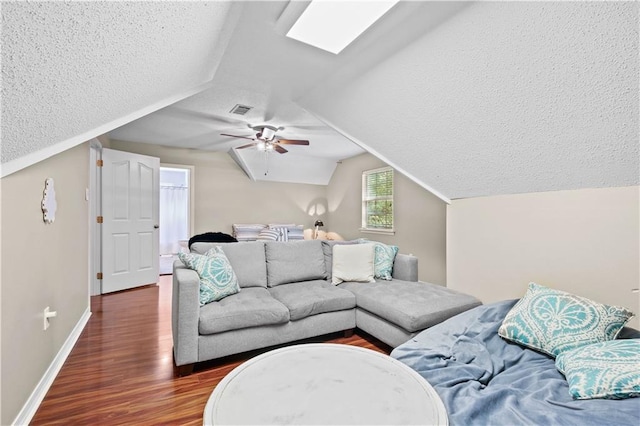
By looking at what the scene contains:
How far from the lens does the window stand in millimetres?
5215

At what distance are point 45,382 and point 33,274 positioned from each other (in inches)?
28.9

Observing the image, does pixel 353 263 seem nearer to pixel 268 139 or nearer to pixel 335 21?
pixel 335 21

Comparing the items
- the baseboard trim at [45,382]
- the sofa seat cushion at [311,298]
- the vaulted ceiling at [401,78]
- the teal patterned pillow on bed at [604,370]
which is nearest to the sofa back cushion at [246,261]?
the sofa seat cushion at [311,298]

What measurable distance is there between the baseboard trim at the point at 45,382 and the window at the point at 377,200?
4.34 meters

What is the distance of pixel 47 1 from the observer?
2.81 feet

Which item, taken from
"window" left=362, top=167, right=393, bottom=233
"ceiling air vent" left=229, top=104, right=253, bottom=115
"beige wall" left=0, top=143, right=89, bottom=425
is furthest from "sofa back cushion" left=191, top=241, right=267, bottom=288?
"window" left=362, top=167, right=393, bottom=233

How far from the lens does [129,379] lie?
1.99m

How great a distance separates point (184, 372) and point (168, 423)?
0.48 m

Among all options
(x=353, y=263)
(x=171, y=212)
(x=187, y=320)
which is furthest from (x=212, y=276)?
(x=171, y=212)

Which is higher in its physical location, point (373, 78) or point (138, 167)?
point (373, 78)

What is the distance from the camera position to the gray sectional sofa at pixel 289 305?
6.67 ft

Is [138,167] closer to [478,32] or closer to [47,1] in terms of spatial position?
[47,1]

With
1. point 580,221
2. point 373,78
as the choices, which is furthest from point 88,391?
point 580,221

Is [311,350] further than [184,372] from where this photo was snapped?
No
